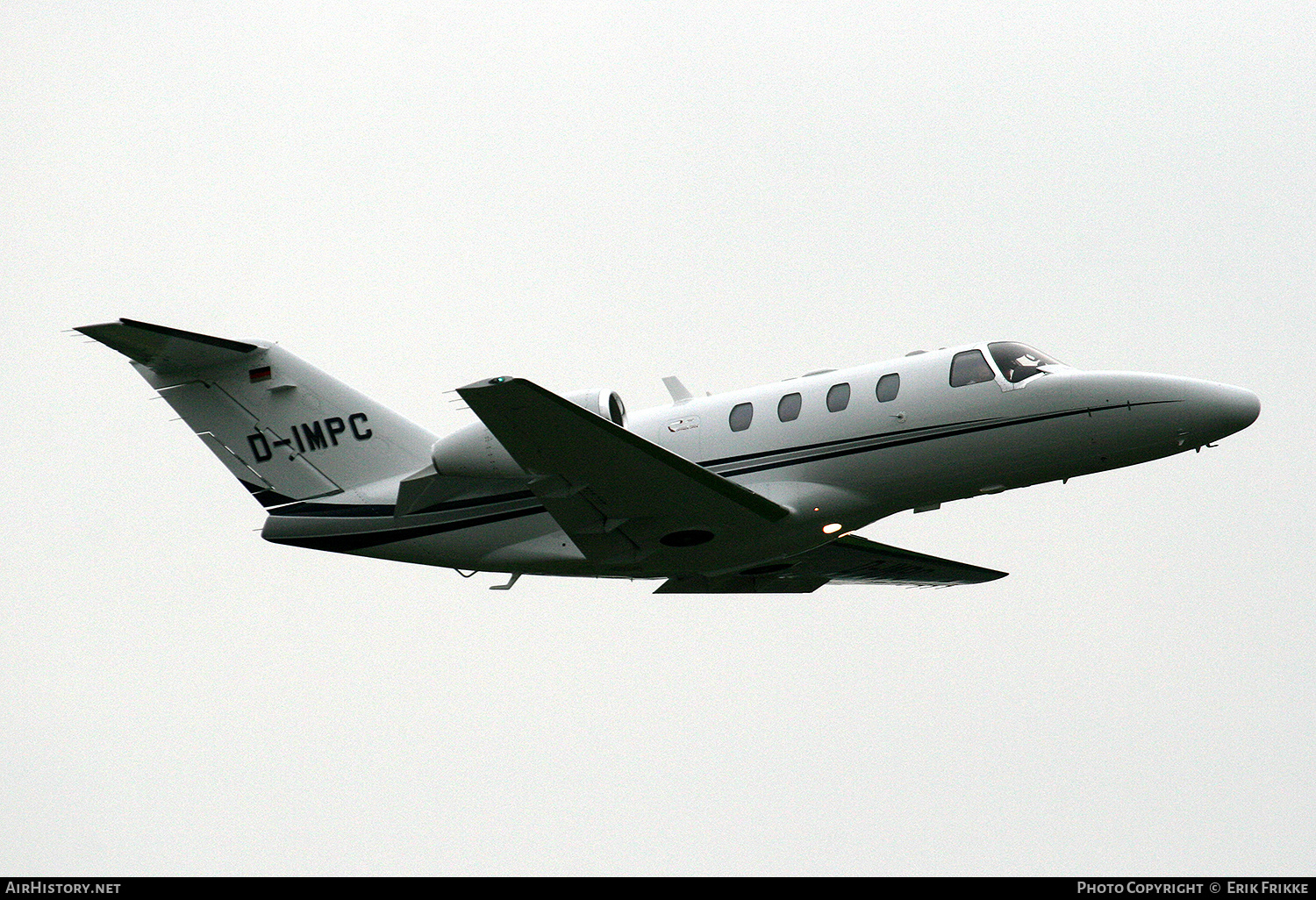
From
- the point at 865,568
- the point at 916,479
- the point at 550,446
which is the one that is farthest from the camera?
the point at 865,568

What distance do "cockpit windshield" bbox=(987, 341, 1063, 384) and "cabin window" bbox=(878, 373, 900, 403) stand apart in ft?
4.23

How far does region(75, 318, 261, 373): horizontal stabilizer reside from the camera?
18.5m

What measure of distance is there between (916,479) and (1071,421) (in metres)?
2.06

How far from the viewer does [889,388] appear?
56.9 ft

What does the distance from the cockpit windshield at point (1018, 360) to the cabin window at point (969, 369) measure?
16cm

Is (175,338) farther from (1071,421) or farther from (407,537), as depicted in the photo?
(1071,421)

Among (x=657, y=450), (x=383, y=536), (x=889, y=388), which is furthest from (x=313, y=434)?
(x=889, y=388)

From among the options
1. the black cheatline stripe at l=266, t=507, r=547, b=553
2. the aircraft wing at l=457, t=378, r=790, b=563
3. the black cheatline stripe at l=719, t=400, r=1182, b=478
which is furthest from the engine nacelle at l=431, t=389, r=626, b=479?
the black cheatline stripe at l=719, t=400, r=1182, b=478

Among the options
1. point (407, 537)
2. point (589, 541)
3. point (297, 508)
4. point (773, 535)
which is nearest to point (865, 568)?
point (773, 535)

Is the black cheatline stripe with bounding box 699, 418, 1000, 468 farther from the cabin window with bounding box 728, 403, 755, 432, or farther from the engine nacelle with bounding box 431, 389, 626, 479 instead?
the engine nacelle with bounding box 431, 389, 626, 479

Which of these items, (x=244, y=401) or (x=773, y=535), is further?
(x=244, y=401)

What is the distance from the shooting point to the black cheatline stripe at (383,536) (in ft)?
61.3

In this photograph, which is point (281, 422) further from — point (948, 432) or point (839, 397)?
point (948, 432)

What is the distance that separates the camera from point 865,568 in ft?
70.9
